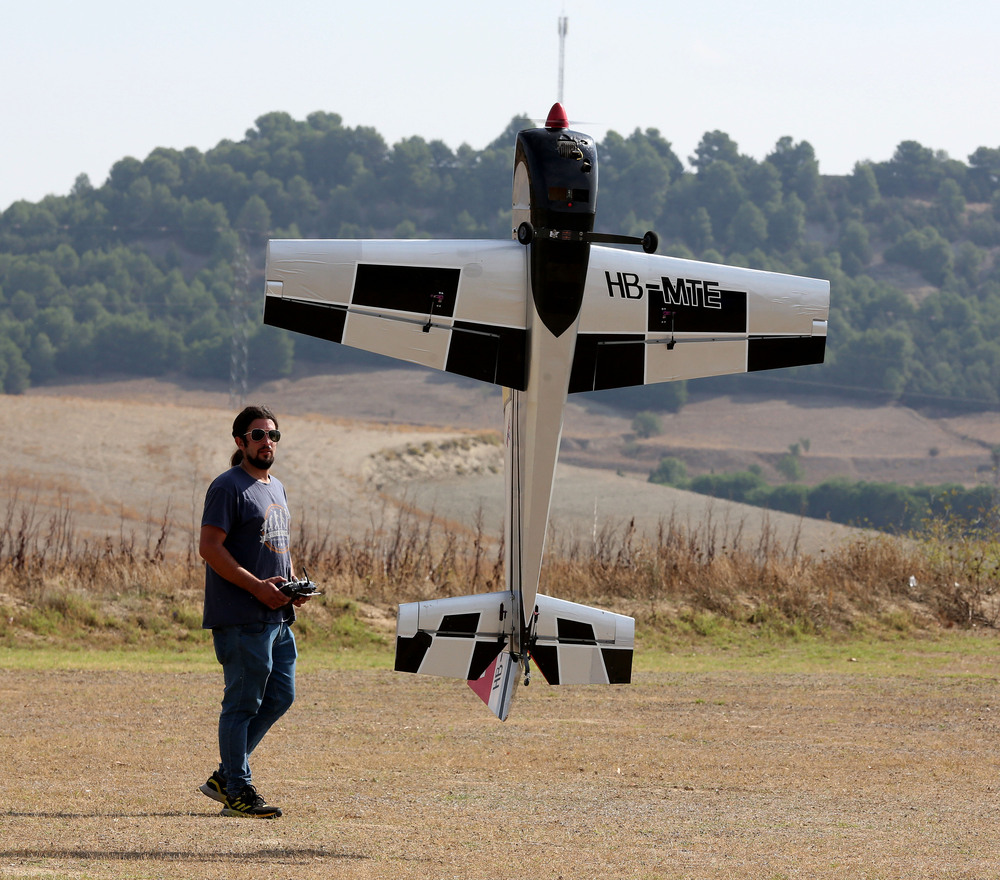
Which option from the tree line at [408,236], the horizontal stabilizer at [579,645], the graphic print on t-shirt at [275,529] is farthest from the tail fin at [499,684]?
the tree line at [408,236]

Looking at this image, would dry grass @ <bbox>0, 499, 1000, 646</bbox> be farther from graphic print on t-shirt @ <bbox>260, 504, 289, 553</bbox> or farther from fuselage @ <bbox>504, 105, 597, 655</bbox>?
graphic print on t-shirt @ <bbox>260, 504, 289, 553</bbox>

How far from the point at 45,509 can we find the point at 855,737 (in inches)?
2104

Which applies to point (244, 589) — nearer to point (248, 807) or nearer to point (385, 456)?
point (248, 807)

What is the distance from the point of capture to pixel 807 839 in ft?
20.3

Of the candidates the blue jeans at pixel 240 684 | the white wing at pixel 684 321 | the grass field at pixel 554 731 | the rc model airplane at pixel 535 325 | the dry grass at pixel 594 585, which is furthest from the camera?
the dry grass at pixel 594 585

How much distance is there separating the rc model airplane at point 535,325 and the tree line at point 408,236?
132970 mm

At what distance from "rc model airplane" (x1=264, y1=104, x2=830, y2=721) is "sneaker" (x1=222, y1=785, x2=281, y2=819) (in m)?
1.26

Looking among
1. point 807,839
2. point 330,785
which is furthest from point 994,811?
point 330,785

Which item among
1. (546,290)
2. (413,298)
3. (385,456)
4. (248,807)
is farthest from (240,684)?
(385,456)

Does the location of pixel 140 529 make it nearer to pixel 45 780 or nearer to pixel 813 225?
pixel 45 780

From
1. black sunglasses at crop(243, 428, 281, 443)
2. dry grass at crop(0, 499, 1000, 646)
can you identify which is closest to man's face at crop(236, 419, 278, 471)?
black sunglasses at crop(243, 428, 281, 443)

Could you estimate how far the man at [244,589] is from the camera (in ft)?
20.2

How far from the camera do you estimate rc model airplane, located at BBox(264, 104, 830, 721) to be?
7.15 meters

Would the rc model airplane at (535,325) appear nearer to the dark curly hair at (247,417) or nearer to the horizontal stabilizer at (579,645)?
the horizontal stabilizer at (579,645)
